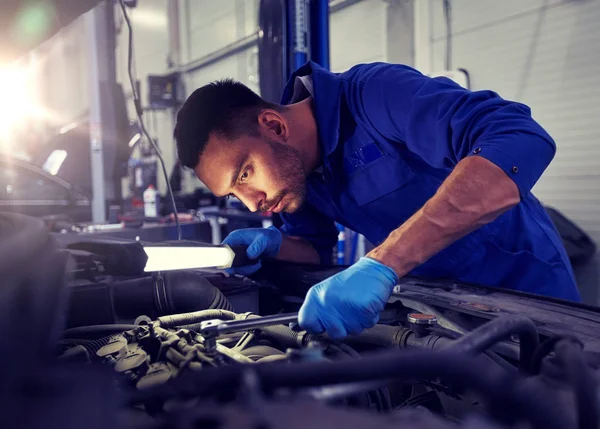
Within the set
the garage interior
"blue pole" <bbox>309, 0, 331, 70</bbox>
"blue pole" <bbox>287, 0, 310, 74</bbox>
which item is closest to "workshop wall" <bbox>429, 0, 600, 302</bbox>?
the garage interior

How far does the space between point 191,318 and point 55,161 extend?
3.97 meters

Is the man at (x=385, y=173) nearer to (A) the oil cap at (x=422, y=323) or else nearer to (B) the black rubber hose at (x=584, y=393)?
(A) the oil cap at (x=422, y=323)

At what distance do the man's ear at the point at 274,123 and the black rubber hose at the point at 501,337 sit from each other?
0.94m

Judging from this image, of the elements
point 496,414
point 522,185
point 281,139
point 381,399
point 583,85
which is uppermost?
point 583,85

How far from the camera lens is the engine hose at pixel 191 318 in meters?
1.04

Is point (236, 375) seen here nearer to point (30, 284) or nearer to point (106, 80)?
point (30, 284)

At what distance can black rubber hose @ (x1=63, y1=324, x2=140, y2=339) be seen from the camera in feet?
3.31

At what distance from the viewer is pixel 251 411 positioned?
44 centimetres

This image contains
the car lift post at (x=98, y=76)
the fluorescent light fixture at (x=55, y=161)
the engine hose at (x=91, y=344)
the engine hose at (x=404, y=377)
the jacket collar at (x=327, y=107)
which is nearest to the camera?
the engine hose at (x=404, y=377)

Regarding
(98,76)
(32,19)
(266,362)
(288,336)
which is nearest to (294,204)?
(288,336)

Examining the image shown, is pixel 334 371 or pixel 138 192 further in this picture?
pixel 138 192

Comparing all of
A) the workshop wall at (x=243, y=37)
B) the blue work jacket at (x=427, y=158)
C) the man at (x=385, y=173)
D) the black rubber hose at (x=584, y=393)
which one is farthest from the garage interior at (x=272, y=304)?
the workshop wall at (x=243, y=37)

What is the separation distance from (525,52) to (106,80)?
332 cm

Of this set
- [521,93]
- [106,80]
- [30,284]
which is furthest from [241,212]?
[30,284]
